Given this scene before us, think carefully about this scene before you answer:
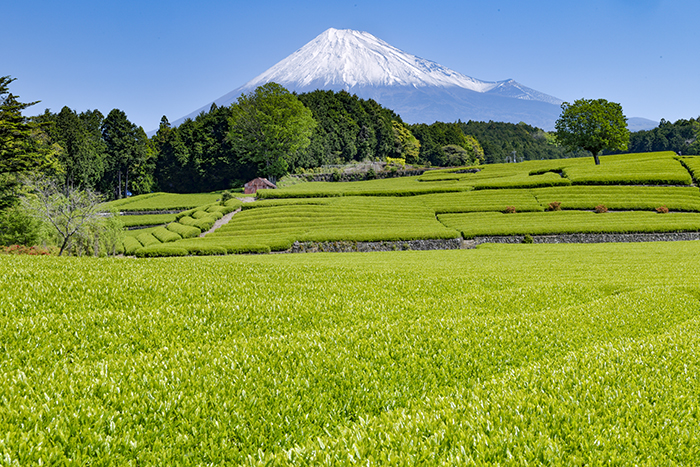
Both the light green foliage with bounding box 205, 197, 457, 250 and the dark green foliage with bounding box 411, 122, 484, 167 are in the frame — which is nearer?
the light green foliage with bounding box 205, 197, 457, 250

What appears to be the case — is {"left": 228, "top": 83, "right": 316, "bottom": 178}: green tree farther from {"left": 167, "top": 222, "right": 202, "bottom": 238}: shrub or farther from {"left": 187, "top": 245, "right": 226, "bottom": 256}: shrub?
{"left": 187, "top": 245, "right": 226, "bottom": 256}: shrub

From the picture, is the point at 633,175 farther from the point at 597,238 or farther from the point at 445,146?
the point at 445,146

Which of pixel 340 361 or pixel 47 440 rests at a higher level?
pixel 47 440

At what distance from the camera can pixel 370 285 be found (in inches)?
504

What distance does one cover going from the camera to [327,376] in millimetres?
5941

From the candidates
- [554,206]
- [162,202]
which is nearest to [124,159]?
[162,202]

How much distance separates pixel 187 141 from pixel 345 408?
365ft

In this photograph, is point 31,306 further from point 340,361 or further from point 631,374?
point 631,374

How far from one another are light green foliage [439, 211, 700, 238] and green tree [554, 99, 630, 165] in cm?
3402

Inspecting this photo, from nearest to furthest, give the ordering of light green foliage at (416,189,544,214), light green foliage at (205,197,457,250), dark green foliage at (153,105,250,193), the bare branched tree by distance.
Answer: the bare branched tree < light green foliage at (205,197,457,250) < light green foliage at (416,189,544,214) < dark green foliage at (153,105,250,193)

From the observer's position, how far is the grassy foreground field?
4.09 m

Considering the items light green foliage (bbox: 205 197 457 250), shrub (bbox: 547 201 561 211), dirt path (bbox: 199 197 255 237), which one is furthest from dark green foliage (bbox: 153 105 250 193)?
Result: shrub (bbox: 547 201 561 211)

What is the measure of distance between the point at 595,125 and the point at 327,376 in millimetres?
90536

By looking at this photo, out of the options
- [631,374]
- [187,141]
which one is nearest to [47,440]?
[631,374]
